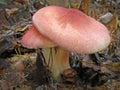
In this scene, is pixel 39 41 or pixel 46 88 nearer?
pixel 39 41

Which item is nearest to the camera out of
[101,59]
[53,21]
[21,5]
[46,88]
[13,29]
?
[53,21]

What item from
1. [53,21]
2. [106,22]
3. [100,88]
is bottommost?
[100,88]

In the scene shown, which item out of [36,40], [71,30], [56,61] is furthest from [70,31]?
[56,61]

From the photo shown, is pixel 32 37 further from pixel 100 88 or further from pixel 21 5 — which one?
pixel 21 5

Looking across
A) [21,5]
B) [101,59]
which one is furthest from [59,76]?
[21,5]

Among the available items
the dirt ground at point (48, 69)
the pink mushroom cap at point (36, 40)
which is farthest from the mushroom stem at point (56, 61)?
the pink mushroom cap at point (36, 40)

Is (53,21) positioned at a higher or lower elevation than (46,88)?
higher

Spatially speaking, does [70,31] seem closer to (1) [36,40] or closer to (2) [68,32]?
(2) [68,32]

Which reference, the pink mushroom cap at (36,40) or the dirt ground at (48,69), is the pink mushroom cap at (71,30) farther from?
the dirt ground at (48,69)
